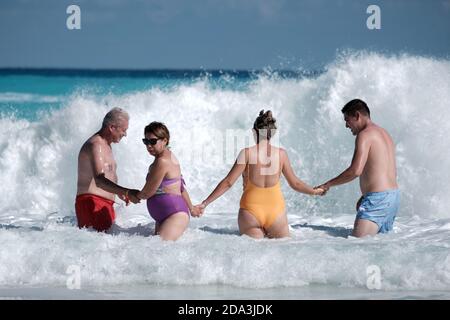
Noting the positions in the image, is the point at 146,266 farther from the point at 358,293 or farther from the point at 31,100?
the point at 31,100

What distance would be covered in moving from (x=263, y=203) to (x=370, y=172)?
87 centimetres

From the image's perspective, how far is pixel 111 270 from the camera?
534cm

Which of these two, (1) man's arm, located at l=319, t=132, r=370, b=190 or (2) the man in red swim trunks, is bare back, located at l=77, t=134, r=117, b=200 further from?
(1) man's arm, located at l=319, t=132, r=370, b=190

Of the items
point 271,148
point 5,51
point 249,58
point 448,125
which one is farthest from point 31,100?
point 271,148

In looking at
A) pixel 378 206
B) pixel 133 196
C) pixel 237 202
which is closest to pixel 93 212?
pixel 133 196

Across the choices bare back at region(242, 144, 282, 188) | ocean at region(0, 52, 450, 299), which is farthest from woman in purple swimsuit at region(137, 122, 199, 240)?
bare back at region(242, 144, 282, 188)

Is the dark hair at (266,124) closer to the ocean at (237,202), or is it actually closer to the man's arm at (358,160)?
the man's arm at (358,160)

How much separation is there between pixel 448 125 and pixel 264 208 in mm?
4532

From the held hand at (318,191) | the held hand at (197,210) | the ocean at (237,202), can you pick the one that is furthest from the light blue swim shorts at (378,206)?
the held hand at (197,210)

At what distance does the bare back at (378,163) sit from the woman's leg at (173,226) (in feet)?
4.67

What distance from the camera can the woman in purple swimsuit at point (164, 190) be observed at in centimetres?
570

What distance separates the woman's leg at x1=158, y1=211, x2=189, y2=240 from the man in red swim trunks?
54 cm

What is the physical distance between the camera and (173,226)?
5.73m

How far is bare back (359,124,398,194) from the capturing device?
6062 millimetres
